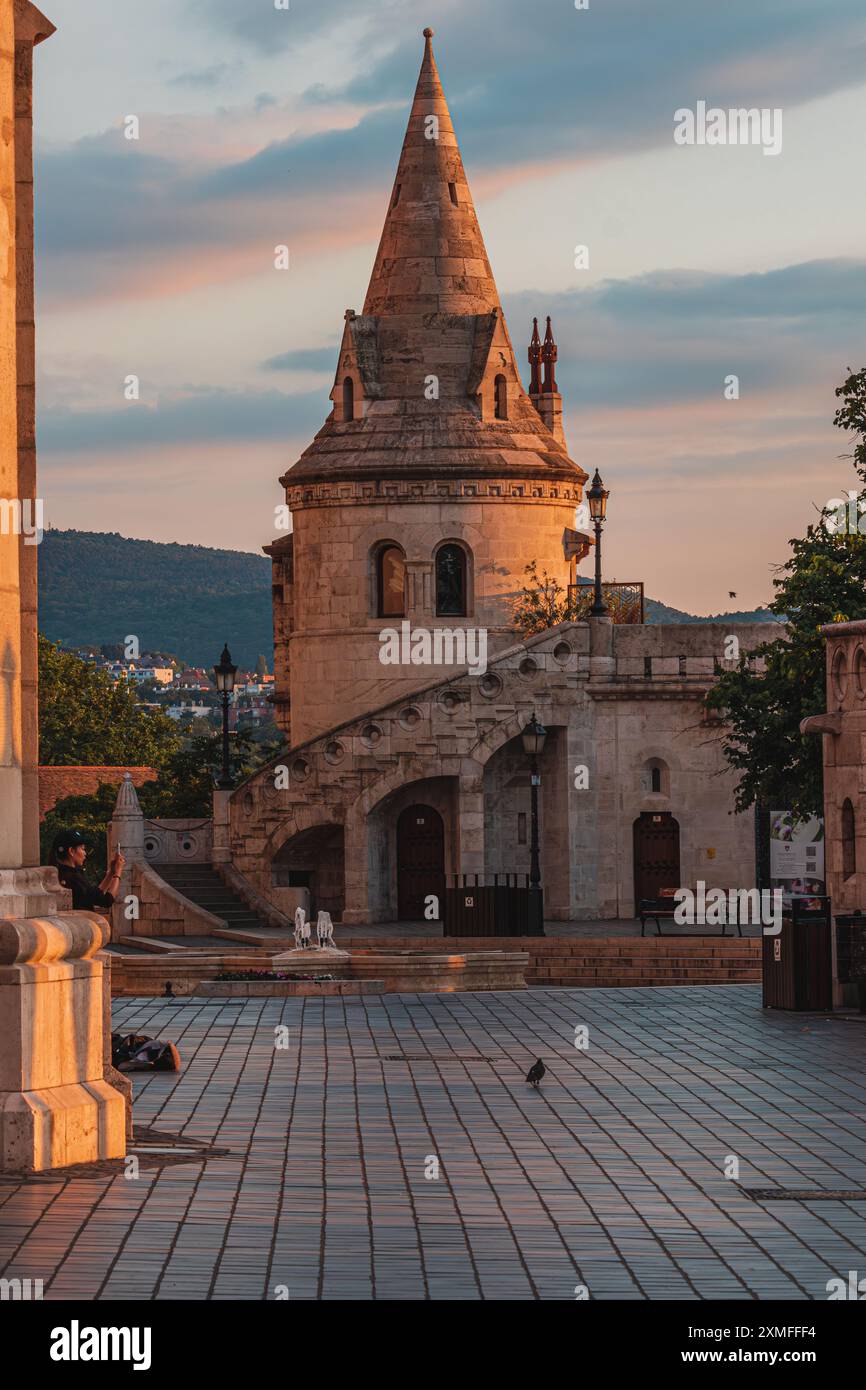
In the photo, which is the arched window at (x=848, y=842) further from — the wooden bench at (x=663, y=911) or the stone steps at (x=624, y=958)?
the wooden bench at (x=663, y=911)

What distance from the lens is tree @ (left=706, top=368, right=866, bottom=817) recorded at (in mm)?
37812

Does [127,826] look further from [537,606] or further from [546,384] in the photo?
[546,384]

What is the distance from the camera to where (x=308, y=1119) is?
A: 53.7 ft

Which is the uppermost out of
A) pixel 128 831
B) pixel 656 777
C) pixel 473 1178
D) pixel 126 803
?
pixel 656 777

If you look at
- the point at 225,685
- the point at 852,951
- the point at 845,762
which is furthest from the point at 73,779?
the point at 852,951

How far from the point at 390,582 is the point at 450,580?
1.32 m

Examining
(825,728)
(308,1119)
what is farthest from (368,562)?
(308,1119)

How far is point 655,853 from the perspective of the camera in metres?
51.1

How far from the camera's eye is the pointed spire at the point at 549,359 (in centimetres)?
6481

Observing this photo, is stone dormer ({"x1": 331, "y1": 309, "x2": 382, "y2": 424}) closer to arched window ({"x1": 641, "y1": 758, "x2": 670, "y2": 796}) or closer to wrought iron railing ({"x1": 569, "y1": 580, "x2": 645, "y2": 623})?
wrought iron railing ({"x1": 569, "y1": 580, "x2": 645, "y2": 623})

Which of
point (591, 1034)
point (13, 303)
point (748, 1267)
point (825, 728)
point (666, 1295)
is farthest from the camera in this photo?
point (825, 728)

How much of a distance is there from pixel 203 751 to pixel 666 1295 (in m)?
54.8

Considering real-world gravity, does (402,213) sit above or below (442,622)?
above
